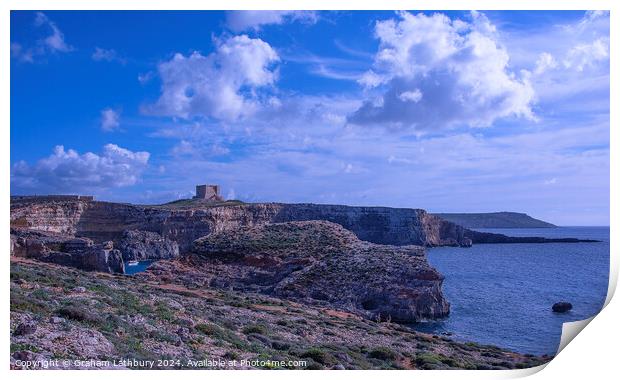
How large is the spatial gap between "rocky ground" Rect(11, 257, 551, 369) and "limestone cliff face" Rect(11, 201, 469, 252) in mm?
19099

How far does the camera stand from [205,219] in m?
50.4

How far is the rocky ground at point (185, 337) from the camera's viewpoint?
8141mm

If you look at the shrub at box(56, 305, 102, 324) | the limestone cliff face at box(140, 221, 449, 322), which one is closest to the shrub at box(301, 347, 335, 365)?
the shrub at box(56, 305, 102, 324)

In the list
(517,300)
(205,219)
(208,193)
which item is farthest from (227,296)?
(205,219)

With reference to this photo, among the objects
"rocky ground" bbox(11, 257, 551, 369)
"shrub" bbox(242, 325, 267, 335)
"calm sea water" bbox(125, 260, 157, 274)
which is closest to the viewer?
"rocky ground" bbox(11, 257, 551, 369)

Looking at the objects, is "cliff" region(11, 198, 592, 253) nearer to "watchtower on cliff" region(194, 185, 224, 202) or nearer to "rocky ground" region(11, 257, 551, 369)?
"watchtower on cliff" region(194, 185, 224, 202)

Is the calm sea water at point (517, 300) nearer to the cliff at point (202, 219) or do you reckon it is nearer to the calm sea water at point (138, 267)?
the cliff at point (202, 219)

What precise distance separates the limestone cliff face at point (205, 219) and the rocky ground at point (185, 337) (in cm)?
1910

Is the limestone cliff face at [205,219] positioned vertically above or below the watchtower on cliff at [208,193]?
below

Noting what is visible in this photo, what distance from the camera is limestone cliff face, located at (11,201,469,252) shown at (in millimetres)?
34750

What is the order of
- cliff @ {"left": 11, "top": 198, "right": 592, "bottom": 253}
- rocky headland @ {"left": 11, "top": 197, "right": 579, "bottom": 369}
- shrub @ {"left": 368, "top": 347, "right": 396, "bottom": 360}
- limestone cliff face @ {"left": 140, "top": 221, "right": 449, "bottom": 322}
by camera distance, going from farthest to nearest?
cliff @ {"left": 11, "top": 198, "right": 592, "bottom": 253}
limestone cliff face @ {"left": 140, "top": 221, "right": 449, "bottom": 322}
shrub @ {"left": 368, "top": 347, "right": 396, "bottom": 360}
rocky headland @ {"left": 11, "top": 197, "right": 579, "bottom": 369}

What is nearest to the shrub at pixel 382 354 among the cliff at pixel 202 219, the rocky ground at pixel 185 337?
the rocky ground at pixel 185 337

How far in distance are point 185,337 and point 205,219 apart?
4152 cm
